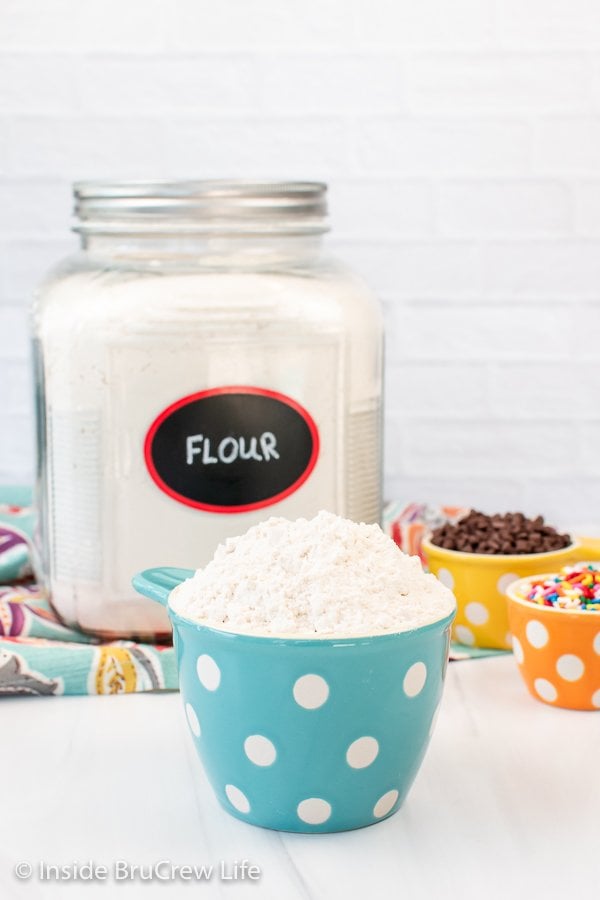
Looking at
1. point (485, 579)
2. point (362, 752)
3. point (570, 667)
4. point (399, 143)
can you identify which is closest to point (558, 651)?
point (570, 667)

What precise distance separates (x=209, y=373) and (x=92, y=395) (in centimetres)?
9

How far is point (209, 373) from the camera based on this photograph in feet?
2.94

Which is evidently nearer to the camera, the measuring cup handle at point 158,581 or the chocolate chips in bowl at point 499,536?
the measuring cup handle at point 158,581

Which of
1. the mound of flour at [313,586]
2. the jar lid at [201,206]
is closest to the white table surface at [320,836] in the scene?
the mound of flour at [313,586]

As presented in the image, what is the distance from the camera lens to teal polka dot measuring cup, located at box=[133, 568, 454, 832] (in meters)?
0.64

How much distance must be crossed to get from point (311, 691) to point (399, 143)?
86 cm

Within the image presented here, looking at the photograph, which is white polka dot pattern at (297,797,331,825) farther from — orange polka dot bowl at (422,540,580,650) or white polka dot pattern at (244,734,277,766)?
orange polka dot bowl at (422,540,580,650)

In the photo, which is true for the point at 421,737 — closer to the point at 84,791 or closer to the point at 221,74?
the point at 84,791

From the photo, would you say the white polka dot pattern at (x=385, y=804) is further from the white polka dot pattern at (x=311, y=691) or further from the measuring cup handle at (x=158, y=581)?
the measuring cup handle at (x=158, y=581)

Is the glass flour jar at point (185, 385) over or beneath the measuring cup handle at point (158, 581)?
over

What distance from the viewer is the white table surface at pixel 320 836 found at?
608 millimetres

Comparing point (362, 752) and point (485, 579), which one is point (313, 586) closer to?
point (362, 752)

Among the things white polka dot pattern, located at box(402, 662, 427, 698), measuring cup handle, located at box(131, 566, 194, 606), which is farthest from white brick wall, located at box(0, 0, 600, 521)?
white polka dot pattern, located at box(402, 662, 427, 698)

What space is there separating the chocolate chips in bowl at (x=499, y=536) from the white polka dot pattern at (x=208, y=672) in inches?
13.7
